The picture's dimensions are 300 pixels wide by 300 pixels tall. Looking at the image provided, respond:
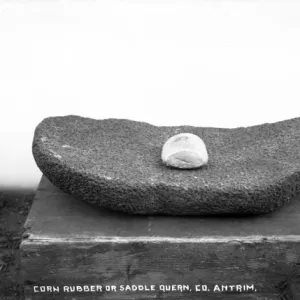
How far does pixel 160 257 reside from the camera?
2301mm

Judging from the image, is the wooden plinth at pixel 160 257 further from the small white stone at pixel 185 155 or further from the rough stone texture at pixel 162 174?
the small white stone at pixel 185 155

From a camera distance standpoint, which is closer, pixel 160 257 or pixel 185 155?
pixel 160 257

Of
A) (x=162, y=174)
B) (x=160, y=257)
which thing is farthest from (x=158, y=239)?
(x=162, y=174)

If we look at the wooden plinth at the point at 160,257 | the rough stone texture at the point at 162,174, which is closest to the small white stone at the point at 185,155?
the rough stone texture at the point at 162,174

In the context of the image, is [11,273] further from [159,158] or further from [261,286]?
[261,286]

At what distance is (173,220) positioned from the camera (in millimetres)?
2373

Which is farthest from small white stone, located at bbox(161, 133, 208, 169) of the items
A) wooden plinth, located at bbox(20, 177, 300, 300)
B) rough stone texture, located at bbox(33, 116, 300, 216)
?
wooden plinth, located at bbox(20, 177, 300, 300)

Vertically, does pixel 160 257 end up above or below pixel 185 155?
below

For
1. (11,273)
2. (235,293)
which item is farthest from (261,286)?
(11,273)

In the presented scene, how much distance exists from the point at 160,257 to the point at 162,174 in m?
0.25

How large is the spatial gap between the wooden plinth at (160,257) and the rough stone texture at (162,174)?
0.06 meters

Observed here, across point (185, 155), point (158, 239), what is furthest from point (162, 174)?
point (158, 239)

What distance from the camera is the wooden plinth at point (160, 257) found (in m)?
2.29

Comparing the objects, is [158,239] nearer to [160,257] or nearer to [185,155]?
[160,257]
